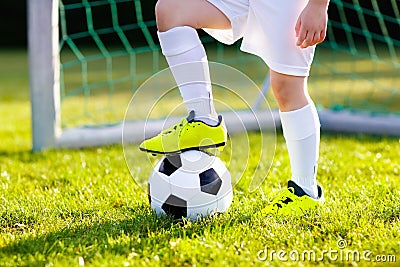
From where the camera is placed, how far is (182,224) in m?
2.45

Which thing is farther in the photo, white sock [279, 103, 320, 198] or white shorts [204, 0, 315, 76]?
white sock [279, 103, 320, 198]

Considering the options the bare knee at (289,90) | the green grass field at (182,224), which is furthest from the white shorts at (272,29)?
the green grass field at (182,224)

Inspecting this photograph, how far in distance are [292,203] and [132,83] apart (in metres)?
4.87

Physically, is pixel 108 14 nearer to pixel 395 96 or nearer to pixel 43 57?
pixel 395 96

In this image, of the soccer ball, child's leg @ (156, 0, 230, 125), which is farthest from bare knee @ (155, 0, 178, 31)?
→ the soccer ball

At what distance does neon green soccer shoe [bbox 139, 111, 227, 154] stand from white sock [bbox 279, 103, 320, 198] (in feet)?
1.02

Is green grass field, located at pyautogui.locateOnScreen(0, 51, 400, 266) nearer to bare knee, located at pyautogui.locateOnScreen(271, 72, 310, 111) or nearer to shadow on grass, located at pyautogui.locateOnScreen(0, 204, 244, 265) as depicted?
shadow on grass, located at pyautogui.locateOnScreen(0, 204, 244, 265)

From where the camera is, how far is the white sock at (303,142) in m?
2.61

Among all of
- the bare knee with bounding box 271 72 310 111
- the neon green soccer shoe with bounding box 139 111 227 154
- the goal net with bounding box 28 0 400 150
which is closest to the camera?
the neon green soccer shoe with bounding box 139 111 227 154

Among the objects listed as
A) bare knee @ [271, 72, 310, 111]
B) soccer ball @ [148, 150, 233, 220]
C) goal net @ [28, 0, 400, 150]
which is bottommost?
goal net @ [28, 0, 400, 150]

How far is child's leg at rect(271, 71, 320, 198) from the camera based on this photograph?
8.41 feet

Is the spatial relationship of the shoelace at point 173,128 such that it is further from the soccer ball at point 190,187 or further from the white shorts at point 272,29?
the white shorts at point 272,29

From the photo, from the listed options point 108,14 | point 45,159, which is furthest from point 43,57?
point 108,14

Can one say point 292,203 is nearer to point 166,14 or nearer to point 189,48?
point 189,48
